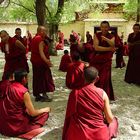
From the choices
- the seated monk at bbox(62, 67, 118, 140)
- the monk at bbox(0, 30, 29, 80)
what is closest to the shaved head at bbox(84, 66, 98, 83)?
the seated monk at bbox(62, 67, 118, 140)

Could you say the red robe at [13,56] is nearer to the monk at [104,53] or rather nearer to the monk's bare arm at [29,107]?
the monk at [104,53]

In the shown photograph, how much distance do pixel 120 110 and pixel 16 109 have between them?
2.35 m

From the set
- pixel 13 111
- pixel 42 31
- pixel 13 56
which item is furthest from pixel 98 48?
pixel 13 56

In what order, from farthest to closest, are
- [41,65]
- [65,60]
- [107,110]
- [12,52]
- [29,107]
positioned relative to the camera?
[65,60], [12,52], [41,65], [29,107], [107,110]

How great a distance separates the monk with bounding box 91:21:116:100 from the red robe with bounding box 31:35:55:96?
98 centimetres

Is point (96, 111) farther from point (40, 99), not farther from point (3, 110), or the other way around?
point (40, 99)

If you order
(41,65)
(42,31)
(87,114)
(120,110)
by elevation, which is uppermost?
(42,31)

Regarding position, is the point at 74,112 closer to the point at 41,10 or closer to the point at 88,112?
the point at 88,112

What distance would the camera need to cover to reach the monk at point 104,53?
7.54 metres

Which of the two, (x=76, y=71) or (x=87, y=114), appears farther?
(x=76, y=71)

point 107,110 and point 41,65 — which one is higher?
point 41,65

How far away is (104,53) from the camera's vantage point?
7.73m

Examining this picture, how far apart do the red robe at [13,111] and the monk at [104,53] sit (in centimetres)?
224

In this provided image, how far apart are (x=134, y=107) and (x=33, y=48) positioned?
7.64 feet
